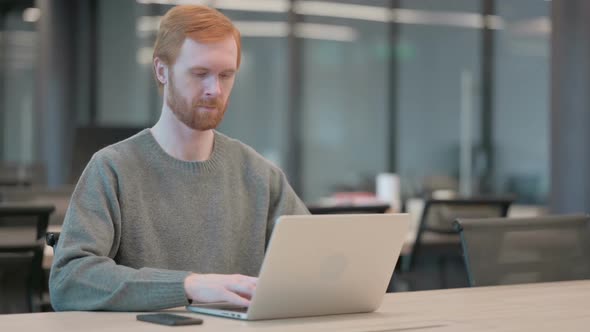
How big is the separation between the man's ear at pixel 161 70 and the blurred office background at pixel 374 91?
387 cm

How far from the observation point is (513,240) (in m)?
2.77

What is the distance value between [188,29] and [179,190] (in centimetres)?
36

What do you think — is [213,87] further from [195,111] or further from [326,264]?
[326,264]

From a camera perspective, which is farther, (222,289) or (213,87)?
(213,87)

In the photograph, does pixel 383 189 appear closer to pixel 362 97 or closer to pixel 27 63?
pixel 362 97

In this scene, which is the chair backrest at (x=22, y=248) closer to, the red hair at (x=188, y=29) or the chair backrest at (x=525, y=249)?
the red hair at (x=188, y=29)

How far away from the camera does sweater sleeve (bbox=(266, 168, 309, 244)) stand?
2.44m

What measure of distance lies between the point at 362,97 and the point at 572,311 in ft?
23.7

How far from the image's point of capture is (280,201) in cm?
245

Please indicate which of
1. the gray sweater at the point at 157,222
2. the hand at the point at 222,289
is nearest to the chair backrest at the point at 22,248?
the gray sweater at the point at 157,222

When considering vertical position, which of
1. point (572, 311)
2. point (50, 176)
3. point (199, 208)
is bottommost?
point (50, 176)

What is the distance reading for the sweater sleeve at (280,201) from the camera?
2.44 m

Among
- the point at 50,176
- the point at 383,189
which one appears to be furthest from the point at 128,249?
the point at 50,176

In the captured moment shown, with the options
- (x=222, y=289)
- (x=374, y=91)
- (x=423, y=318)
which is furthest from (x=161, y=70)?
(x=374, y=91)
